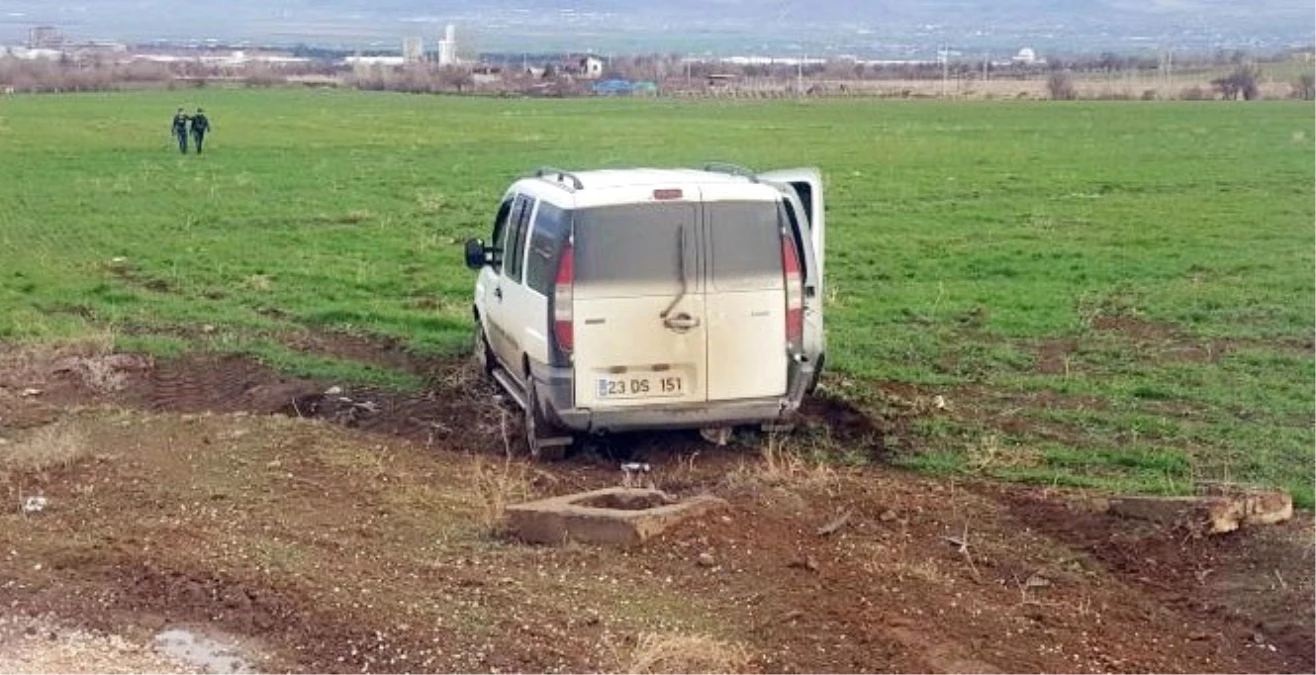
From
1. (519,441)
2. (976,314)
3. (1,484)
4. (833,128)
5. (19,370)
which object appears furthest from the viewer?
(833,128)

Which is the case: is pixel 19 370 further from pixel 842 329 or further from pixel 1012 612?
pixel 1012 612

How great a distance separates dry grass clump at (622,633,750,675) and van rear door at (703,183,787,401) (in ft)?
13.4

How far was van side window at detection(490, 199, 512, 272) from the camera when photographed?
12.8 metres

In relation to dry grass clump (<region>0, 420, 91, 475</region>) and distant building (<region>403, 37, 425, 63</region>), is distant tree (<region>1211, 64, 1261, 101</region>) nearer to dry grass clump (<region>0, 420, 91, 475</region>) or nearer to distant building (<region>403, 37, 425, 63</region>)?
dry grass clump (<region>0, 420, 91, 475</region>)

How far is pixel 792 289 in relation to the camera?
11023 mm

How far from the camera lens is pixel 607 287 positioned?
10.7 metres

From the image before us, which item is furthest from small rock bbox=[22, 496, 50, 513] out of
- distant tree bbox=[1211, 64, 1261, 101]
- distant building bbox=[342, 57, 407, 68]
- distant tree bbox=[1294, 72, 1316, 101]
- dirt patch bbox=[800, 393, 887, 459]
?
distant building bbox=[342, 57, 407, 68]

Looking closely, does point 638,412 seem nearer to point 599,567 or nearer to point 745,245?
point 745,245

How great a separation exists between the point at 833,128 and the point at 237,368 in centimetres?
4791

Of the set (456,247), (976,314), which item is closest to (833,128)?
(456,247)

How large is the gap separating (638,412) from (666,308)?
0.70 meters

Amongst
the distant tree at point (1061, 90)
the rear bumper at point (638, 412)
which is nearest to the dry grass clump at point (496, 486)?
the rear bumper at point (638, 412)

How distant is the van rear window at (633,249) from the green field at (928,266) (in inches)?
83.3

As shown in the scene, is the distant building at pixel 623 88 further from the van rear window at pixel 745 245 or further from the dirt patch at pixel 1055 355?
the van rear window at pixel 745 245
